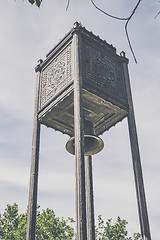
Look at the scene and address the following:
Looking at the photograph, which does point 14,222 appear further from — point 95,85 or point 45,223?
point 95,85

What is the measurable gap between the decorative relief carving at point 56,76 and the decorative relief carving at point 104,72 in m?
0.57

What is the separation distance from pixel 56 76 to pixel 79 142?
115 inches

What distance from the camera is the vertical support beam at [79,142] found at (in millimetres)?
5984

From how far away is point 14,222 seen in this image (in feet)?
56.2

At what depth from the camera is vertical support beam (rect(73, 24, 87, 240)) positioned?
5984 mm

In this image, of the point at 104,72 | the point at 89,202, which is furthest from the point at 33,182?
the point at 104,72

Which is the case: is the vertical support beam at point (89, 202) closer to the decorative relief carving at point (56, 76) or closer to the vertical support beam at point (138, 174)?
the vertical support beam at point (138, 174)

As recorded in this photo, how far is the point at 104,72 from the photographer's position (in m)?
9.00

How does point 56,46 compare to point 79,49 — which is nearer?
point 79,49

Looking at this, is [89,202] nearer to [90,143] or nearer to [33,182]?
[90,143]

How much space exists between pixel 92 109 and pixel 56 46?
8.05 ft

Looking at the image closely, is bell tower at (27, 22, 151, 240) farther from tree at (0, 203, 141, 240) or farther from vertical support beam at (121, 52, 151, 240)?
tree at (0, 203, 141, 240)

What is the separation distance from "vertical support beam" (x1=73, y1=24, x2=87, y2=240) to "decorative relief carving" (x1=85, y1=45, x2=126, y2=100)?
1.20ft

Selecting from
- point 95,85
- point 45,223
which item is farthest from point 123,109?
point 45,223
